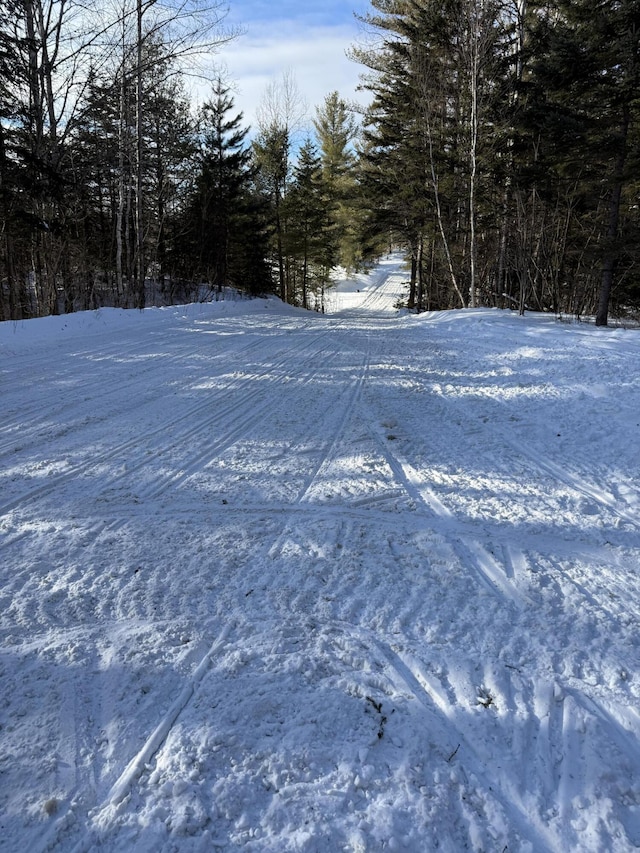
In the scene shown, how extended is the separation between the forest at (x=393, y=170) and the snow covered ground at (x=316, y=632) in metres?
9.37

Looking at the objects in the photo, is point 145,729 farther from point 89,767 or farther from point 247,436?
point 247,436

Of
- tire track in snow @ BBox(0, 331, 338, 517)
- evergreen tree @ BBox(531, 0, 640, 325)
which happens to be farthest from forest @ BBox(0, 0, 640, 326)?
tire track in snow @ BBox(0, 331, 338, 517)

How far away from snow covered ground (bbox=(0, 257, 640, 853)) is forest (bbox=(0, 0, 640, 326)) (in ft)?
30.7

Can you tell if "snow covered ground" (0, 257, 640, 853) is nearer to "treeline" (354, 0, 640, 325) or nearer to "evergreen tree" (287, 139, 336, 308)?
"treeline" (354, 0, 640, 325)

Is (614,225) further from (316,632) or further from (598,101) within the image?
(316,632)

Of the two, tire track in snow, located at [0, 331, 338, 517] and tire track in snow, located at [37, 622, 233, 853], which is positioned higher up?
tire track in snow, located at [0, 331, 338, 517]

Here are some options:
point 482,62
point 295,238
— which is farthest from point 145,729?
point 295,238

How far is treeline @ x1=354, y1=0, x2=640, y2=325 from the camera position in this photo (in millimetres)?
11516

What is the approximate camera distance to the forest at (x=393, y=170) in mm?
11516

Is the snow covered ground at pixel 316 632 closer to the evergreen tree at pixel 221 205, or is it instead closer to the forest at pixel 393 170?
the forest at pixel 393 170

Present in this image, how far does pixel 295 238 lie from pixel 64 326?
21310 mm

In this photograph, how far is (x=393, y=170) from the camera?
67.5 ft

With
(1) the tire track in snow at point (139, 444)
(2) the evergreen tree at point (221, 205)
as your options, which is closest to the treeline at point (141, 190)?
(2) the evergreen tree at point (221, 205)

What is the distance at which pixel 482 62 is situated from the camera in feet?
47.0
